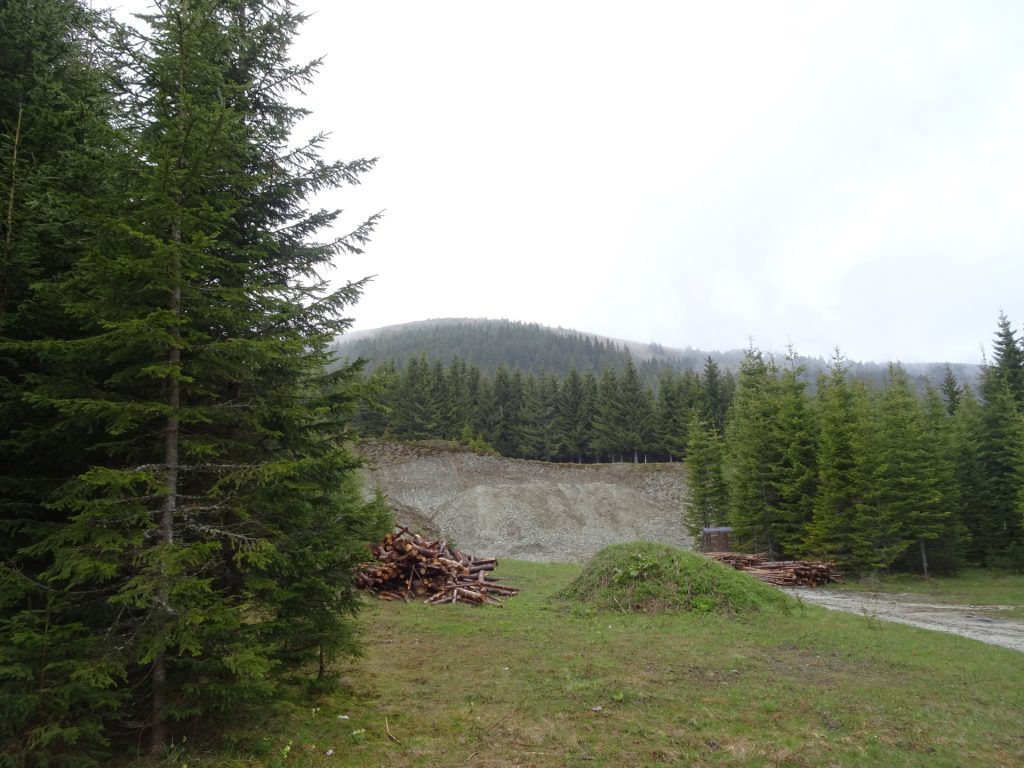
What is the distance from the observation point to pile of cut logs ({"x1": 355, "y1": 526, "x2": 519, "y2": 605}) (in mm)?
Answer: 15109

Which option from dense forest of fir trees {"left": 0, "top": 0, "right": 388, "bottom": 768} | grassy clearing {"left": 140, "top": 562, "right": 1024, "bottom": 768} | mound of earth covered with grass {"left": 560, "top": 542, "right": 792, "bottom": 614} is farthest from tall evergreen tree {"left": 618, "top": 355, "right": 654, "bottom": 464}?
dense forest of fir trees {"left": 0, "top": 0, "right": 388, "bottom": 768}

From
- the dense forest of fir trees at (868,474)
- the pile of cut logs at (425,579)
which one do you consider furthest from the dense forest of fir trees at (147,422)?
the dense forest of fir trees at (868,474)

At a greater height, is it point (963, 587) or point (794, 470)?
point (794, 470)

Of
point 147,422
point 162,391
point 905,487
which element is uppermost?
point 162,391

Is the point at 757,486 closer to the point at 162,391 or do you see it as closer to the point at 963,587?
the point at 963,587

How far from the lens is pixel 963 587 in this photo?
67.6 ft

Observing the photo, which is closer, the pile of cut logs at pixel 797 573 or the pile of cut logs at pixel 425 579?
the pile of cut logs at pixel 425 579

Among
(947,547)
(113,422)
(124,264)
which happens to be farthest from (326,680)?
(947,547)

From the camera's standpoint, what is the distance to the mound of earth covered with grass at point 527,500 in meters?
36.5

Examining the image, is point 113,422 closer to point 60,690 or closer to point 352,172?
point 60,690

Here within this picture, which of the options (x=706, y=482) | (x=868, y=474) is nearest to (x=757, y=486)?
(x=868, y=474)

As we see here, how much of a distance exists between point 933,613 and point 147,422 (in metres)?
19.2

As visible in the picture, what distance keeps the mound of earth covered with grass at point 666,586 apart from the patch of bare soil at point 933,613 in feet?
8.16

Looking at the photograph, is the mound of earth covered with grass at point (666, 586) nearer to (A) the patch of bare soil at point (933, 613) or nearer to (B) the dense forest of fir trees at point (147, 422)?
(A) the patch of bare soil at point (933, 613)
